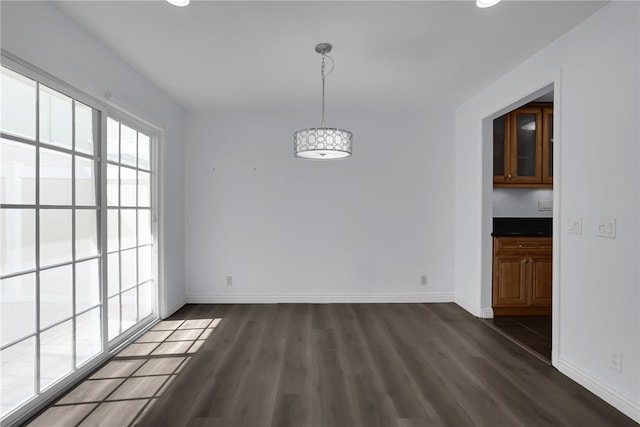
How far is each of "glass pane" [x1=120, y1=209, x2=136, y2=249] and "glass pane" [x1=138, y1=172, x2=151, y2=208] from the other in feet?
0.72

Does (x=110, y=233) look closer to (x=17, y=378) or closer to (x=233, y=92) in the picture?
(x=17, y=378)

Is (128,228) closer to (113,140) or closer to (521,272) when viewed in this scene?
(113,140)

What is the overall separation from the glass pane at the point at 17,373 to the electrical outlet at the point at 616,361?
3.65 m

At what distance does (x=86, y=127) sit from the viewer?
268 centimetres

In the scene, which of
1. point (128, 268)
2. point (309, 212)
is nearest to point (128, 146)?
point (128, 268)

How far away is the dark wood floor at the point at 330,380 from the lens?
2104 mm

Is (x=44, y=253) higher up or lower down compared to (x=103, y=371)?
higher up

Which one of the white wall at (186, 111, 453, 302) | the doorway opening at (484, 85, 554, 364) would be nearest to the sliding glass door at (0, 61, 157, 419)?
the white wall at (186, 111, 453, 302)

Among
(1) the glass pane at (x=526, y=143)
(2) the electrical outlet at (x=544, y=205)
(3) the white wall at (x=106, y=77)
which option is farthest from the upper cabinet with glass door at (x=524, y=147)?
(3) the white wall at (x=106, y=77)

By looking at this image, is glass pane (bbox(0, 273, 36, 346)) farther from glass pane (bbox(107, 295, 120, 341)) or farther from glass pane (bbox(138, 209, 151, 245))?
glass pane (bbox(138, 209, 151, 245))

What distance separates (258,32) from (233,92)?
141cm

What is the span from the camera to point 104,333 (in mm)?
2859

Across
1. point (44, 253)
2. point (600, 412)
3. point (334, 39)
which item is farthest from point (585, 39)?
point (44, 253)

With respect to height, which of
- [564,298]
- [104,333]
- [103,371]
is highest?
[564,298]
